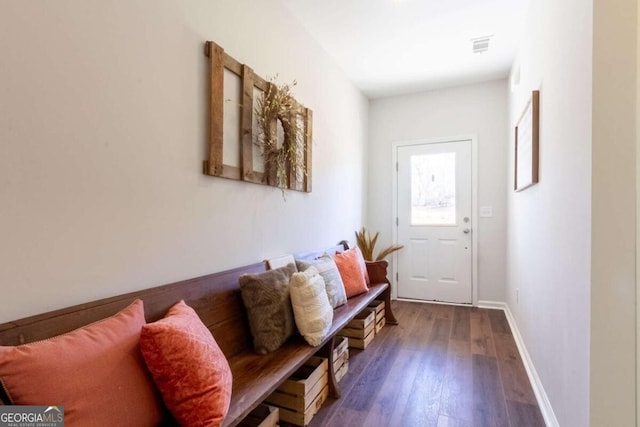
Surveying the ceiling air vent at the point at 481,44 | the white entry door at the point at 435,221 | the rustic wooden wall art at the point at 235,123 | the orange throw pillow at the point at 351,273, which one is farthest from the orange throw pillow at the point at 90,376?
the white entry door at the point at 435,221

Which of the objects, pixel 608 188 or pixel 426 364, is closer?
pixel 608 188

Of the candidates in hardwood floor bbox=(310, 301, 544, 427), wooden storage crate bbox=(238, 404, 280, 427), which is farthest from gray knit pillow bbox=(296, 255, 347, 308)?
wooden storage crate bbox=(238, 404, 280, 427)

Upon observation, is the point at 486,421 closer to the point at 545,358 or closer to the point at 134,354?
the point at 545,358

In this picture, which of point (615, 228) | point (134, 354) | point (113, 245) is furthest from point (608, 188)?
point (113, 245)

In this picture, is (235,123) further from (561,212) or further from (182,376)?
(561,212)

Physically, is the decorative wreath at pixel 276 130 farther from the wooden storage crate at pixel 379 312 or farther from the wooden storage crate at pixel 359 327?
the wooden storage crate at pixel 379 312

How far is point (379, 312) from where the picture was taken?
3146 millimetres

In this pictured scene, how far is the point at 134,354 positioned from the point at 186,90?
1.20 m

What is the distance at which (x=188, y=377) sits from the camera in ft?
3.51

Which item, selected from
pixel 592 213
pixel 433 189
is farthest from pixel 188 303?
pixel 433 189

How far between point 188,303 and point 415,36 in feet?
9.15

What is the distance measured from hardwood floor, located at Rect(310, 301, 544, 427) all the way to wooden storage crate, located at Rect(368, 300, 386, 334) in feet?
0.22

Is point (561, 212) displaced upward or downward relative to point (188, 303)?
upward

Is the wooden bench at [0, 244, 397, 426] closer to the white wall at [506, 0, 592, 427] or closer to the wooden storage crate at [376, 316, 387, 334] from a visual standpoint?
the wooden storage crate at [376, 316, 387, 334]
